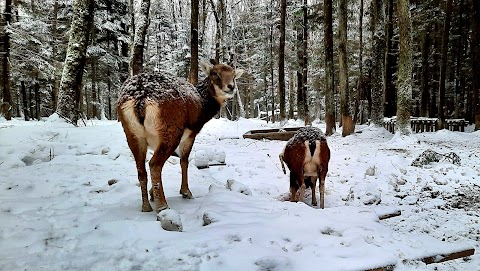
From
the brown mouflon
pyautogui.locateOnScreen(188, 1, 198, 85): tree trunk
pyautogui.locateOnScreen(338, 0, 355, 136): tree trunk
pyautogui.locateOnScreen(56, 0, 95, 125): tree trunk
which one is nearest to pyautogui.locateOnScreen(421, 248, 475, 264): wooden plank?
Answer: the brown mouflon

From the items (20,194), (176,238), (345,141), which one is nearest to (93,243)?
(176,238)

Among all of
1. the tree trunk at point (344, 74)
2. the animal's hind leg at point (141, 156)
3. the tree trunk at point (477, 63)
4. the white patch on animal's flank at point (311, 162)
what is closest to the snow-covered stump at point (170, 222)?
the animal's hind leg at point (141, 156)

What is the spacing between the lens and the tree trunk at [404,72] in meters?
12.3

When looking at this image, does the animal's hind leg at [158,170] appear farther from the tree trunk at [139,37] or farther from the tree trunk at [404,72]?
the tree trunk at [404,72]

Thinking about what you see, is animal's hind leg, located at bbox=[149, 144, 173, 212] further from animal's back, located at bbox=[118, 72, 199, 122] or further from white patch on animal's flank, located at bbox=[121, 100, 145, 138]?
animal's back, located at bbox=[118, 72, 199, 122]

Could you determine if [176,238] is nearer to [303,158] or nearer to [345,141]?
[303,158]

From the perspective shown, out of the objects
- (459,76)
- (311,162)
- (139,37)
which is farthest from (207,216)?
(459,76)

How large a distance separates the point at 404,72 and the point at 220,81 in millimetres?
9961

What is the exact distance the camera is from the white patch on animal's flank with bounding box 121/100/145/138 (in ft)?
13.4

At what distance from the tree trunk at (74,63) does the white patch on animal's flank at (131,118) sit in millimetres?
6025

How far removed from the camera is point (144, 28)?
468 inches

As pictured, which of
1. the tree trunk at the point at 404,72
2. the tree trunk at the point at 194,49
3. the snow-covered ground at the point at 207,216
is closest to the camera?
the snow-covered ground at the point at 207,216

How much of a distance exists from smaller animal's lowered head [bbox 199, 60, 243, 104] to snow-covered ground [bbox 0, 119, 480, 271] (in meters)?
1.40

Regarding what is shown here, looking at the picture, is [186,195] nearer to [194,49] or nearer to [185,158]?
[185,158]
